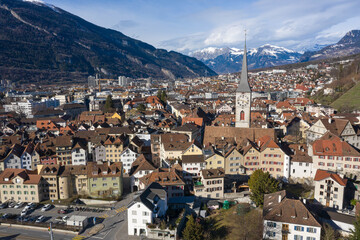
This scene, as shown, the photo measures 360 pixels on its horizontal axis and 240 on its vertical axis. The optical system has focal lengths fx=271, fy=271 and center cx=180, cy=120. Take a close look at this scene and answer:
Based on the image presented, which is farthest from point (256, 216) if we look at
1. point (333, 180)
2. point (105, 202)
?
point (105, 202)

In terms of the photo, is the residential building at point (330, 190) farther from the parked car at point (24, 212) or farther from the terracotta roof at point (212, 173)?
the parked car at point (24, 212)

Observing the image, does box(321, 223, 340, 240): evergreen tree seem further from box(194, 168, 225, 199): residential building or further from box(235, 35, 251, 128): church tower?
box(235, 35, 251, 128): church tower

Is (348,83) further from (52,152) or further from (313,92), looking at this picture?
(52,152)

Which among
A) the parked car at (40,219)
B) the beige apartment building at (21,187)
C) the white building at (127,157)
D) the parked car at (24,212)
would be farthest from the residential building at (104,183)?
the parked car at (24,212)

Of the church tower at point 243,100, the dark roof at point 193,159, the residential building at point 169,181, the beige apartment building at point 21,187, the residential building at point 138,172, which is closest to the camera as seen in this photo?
the residential building at point 169,181

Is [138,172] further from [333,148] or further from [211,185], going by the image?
[333,148]

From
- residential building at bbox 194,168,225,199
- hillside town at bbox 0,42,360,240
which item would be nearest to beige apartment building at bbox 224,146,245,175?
hillside town at bbox 0,42,360,240
